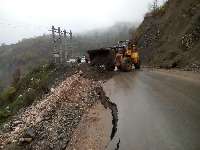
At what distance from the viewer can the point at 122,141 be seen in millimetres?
9367

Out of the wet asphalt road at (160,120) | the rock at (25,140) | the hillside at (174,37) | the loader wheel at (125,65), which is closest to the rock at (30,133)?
the rock at (25,140)

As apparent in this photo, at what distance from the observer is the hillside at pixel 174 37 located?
36688 millimetres

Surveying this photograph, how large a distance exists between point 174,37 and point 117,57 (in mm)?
12454

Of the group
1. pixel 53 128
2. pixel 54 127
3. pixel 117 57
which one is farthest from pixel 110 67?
pixel 53 128

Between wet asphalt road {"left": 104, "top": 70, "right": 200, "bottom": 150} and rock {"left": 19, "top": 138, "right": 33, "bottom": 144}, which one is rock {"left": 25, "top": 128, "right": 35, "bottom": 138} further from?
wet asphalt road {"left": 104, "top": 70, "right": 200, "bottom": 150}

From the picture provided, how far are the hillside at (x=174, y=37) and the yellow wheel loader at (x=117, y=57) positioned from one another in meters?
3.73

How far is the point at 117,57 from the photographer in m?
34.7

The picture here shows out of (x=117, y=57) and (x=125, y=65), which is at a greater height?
(x=117, y=57)

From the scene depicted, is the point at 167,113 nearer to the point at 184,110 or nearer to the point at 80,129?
the point at 184,110

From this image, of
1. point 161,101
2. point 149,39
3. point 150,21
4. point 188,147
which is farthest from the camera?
point 150,21

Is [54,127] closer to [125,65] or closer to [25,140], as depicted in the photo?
[25,140]

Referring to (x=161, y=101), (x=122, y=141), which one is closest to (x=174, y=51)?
(x=161, y=101)

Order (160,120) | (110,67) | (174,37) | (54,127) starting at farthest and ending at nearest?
(174,37) → (110,67) → (54,127) → (160,120)

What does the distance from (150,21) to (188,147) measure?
56.3 m
